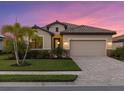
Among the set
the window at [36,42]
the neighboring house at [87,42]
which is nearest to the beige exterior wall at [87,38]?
the neighboring house at [87,42]

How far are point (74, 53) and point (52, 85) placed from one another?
19309mm

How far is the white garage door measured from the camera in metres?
29.7

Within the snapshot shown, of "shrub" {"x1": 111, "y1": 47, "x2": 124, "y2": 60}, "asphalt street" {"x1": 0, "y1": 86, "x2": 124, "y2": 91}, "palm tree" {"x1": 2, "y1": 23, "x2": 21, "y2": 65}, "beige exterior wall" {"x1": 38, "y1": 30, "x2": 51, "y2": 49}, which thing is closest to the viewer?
"asphalt street" {"x1": 0, "y1": 86, "x2": 124, "y2": 91}

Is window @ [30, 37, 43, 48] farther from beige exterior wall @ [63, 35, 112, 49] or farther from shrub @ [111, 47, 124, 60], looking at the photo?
shrub @ [111, 47, 124, 60]

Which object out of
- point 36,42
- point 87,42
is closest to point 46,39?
point 87,42

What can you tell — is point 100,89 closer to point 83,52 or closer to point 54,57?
point 54,57

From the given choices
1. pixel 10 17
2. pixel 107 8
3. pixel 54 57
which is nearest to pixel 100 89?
pixel 54 57

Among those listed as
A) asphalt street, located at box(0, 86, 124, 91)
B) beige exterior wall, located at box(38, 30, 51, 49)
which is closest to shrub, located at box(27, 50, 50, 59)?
beige exterior wall, located at box(38, 30, 51, 49)

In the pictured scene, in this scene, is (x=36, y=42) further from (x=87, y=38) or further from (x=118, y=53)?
(x=118, y=53)

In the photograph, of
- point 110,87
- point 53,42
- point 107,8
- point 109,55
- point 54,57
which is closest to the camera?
point 110,87

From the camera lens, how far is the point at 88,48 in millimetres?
29703

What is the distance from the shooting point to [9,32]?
18391 mm

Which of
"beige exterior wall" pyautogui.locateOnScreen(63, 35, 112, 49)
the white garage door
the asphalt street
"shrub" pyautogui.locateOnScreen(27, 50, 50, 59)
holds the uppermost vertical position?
"beige exterior wall" pyautogui.locateOnScreen(63, 35, 112, 49)

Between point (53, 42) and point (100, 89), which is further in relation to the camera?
point (53, 42)
